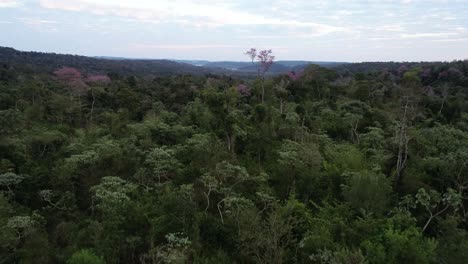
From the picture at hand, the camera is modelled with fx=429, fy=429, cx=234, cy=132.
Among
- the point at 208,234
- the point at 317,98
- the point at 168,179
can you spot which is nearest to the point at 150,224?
the point at 208,234

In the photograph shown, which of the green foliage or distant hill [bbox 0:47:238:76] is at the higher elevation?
distant hill [bbox 0:47:238:76]

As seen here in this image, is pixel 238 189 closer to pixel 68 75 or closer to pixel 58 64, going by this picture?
pixel 68 75

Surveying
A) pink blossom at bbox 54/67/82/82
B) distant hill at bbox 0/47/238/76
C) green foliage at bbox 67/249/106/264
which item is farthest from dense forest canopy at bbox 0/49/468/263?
distant hill at bbox 0/47/238/76

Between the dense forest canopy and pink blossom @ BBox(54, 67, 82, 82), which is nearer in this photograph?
the dense forest canopy

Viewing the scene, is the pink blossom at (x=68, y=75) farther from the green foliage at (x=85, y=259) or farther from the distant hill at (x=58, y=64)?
the distant hill at (x=58, y=64)

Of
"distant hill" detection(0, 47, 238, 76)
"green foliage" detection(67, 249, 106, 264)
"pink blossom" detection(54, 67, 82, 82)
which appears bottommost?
"green foliage" detection(67, 249, 106, 264)

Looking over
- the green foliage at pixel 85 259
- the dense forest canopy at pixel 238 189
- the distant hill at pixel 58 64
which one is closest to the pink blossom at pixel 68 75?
the dense forest canopy at pixel 238 189

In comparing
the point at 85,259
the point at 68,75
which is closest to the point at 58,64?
the point at 68,75

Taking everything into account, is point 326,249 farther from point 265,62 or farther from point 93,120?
point 93,120

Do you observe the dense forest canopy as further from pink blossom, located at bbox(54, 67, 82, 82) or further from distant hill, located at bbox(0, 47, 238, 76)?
distant hill, located at bbox(0, 47, 238, 76)
